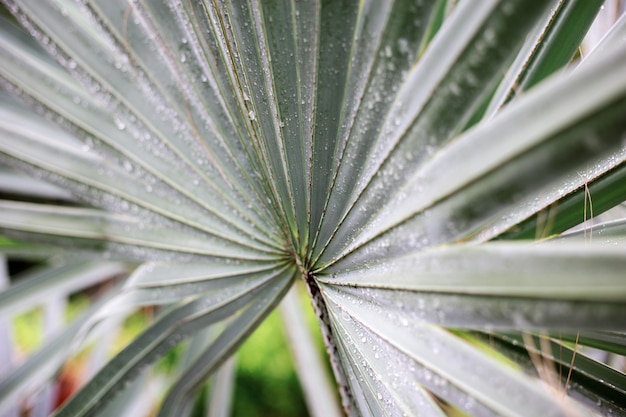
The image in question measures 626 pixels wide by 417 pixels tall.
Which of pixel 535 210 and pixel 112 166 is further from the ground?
pixel 535 210

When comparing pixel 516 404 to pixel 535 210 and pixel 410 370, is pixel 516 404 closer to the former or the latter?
pixel 410 370

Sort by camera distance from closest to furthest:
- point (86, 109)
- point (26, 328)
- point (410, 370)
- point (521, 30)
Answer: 1. point (521, 30)
2. point (410, 370)
3. point (86, 109)
4. point (26, 328)

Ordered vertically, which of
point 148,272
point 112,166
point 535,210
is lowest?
point 148,272

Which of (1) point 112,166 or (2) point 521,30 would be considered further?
(1) point 112,166

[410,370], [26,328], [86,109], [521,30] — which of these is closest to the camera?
[521,30]

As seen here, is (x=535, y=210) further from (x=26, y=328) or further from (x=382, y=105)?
(x=26, y=328)

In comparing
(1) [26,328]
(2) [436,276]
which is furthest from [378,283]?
(1) [26,328]

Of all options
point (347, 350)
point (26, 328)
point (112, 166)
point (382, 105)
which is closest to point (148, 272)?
point (112, 166)
